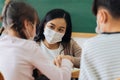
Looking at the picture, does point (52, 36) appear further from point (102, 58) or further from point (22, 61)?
point (102, 58)

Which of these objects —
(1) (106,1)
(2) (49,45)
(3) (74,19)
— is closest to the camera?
(1) (106,1)

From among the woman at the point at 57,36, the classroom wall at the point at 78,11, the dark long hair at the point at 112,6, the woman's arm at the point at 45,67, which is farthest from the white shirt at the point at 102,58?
the classroom wall at the point at 78,11

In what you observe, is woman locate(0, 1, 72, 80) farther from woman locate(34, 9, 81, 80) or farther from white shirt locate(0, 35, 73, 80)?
woman locate(34, 9, 81, 80)

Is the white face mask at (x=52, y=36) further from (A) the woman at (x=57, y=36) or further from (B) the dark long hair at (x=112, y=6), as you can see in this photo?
(B) the dark long hair at (x=112, y=6)

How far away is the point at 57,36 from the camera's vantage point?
227 centimetres

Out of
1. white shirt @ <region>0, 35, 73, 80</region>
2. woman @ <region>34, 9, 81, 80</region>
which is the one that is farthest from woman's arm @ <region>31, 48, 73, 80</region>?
woman @ <region>34, 9, 81, 80</region>

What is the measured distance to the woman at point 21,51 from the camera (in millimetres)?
1350

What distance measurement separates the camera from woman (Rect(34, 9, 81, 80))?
7.47ft

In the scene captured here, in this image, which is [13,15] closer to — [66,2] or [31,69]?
[31,69]

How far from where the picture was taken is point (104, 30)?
104 cm

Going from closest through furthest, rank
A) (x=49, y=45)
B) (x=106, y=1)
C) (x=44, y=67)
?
(x=106, y=1) < (x=44, y=67) < (x=49, y=45)

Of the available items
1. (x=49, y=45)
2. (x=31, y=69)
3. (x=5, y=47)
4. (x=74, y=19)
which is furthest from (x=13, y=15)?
(x=74, y=19)

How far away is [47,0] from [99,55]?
228 cm

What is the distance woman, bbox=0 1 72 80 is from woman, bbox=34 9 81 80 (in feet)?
2.61
